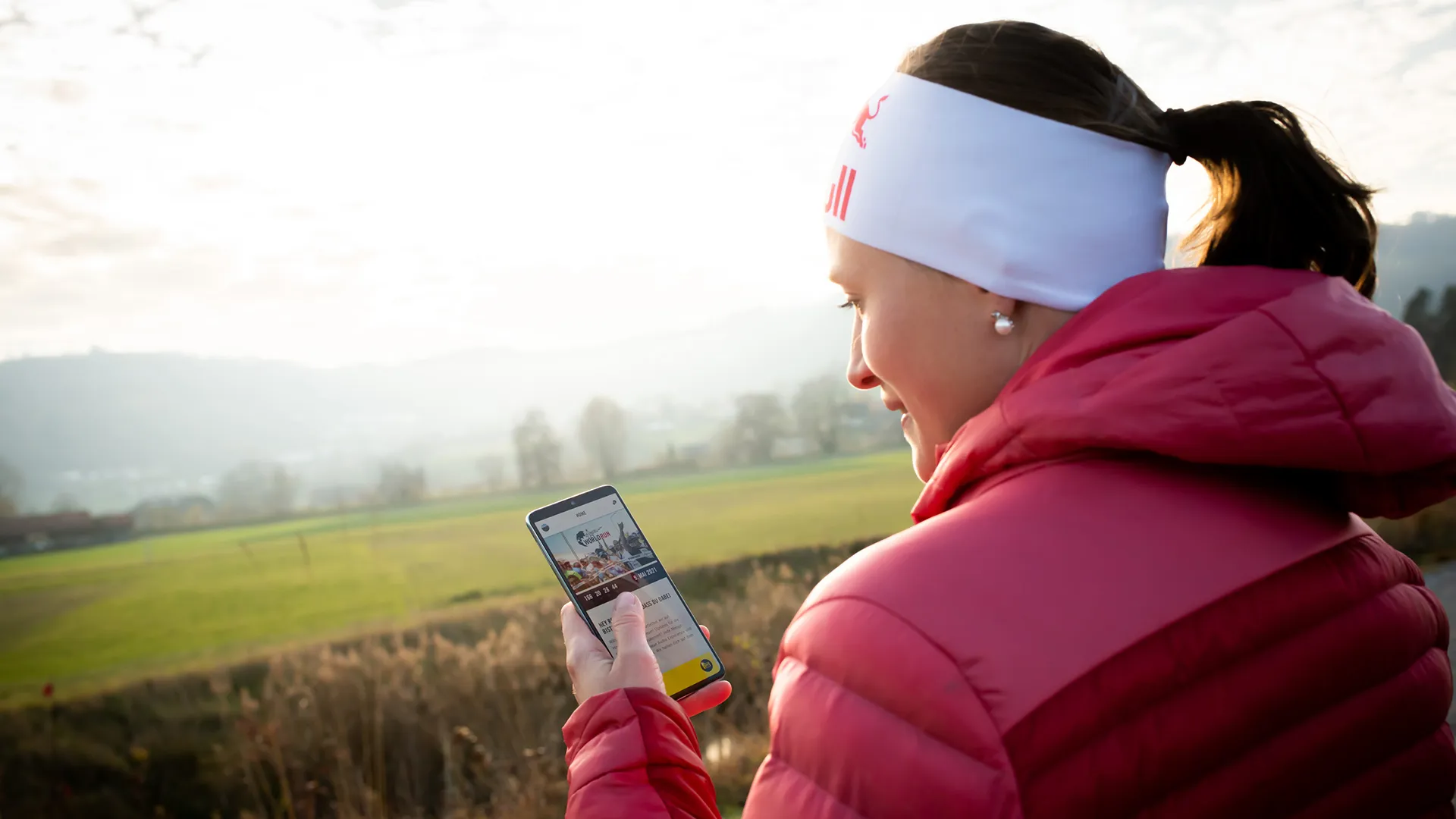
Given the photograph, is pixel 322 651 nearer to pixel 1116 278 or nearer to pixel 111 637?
pixel 111 637

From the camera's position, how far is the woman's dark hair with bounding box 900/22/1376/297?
4.64 feet

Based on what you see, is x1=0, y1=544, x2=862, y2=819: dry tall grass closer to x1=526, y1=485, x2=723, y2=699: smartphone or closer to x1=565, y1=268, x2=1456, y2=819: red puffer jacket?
x1=526, y1=485, x2=723, y2=699: smartphone

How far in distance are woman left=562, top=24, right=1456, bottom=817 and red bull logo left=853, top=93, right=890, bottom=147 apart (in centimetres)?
3

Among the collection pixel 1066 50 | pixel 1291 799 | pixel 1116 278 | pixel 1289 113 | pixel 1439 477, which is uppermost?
pixel 1066 50

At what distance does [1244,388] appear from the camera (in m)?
1.06

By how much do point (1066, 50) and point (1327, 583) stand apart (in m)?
0.82

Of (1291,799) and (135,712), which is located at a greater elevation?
(1291,799)

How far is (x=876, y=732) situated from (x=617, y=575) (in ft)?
4.04

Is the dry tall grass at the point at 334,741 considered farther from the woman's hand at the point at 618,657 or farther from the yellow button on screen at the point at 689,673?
the woman's hand at the point at 618,657

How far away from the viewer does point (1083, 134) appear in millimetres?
1435

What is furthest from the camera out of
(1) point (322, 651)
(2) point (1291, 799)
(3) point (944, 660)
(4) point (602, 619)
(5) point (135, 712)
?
(1) point (322, 651)

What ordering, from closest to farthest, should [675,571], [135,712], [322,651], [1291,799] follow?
[1291,799] → [135,712] → [322,651] → [675,571]

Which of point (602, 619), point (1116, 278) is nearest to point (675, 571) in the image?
point (602, 619)

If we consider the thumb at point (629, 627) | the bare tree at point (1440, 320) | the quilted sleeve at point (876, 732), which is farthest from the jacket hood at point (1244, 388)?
the bare tree at point (1440, 320)
